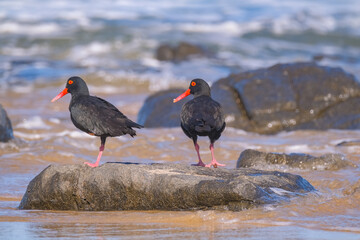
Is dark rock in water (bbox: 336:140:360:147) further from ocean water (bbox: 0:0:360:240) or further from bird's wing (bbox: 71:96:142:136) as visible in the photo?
bird's wing (bbox: 71:96:142:136)

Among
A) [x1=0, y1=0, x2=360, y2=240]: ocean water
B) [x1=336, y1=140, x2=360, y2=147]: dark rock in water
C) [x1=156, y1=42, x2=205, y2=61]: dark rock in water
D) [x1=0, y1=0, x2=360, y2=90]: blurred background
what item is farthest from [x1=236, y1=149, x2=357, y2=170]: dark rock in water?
[x1=156, y1=42, x2=205, y2=61]: dark rock in water

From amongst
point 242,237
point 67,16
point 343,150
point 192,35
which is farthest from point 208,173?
point 67,16

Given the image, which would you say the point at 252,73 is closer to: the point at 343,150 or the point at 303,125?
the point at 303,125

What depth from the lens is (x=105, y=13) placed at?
109ft

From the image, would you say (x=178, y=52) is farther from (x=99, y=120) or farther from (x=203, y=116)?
(x=99, y=120)

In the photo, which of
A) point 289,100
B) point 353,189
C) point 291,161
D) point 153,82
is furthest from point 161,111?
point 153,82

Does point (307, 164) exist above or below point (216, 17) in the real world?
below

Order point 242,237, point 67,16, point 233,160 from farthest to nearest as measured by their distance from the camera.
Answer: point 67,16
point 233,160
point 242,237

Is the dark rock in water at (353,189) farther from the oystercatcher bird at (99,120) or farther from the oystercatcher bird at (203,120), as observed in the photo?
the oystercatcher bird at (99,120)

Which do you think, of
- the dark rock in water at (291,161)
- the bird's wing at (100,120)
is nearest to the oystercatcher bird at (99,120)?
the bird's wing at (100,120)

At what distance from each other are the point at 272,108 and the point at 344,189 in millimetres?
4295

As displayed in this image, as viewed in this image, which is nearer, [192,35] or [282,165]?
[282,165]

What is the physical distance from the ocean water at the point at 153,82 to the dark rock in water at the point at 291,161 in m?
0.11

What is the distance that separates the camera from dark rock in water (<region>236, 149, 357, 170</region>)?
25.1 ft
